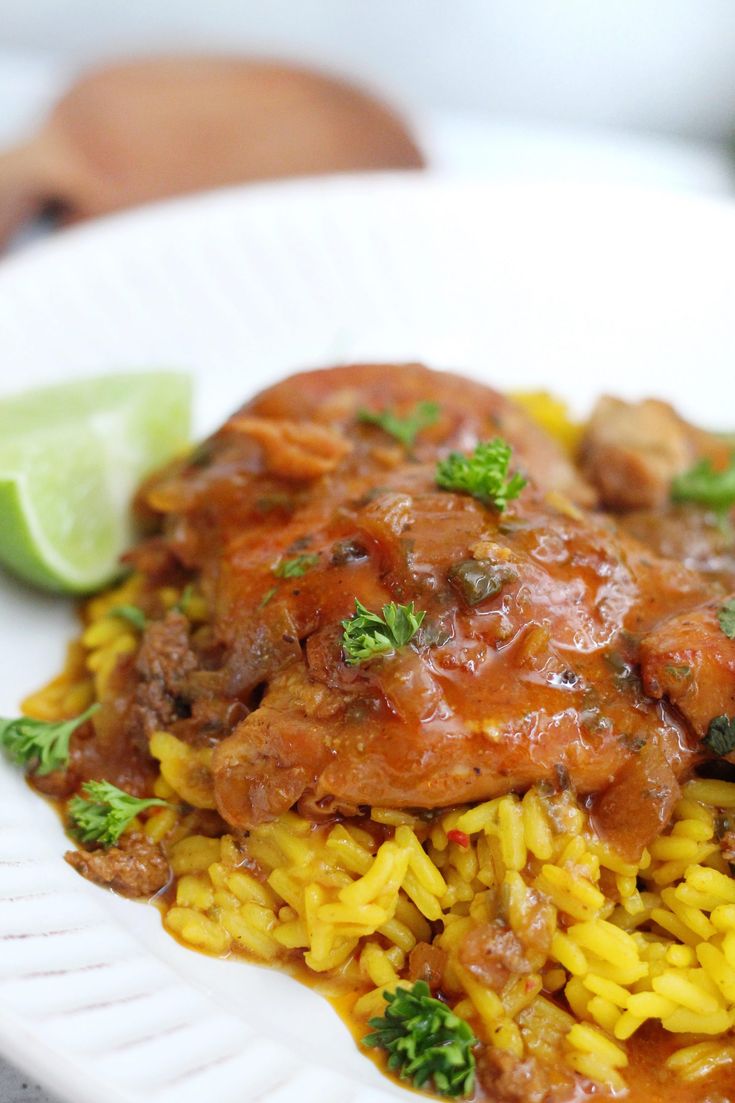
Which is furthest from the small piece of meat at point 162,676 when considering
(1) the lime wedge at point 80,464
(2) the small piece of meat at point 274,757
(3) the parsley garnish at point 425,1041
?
(3) the parsley garnish at point 425,1041

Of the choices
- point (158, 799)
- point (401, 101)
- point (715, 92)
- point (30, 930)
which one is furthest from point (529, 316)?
point (715, 92)

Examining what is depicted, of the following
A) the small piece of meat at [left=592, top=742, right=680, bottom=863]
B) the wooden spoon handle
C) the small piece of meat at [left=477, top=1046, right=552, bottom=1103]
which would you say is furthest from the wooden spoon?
the small piece of meat at [left=477, top=1046, right=552, bottom=1103]

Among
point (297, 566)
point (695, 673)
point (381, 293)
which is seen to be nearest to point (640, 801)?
point (695, 673)

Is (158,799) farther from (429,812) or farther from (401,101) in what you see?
(401,101)

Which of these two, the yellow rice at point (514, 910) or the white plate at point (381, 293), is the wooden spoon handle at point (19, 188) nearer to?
the white plate at point (381, 293)

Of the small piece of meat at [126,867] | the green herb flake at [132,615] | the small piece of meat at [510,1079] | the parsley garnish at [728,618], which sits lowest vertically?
the small piece of meat at [510,1079]

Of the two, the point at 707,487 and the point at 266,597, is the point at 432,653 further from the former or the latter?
the point at 707,487
